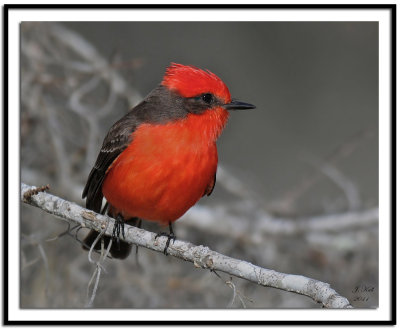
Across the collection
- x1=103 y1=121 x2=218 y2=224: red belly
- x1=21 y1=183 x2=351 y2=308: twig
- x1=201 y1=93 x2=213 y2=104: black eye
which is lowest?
x1=21 y1=183 x2=351 y2=308: twig

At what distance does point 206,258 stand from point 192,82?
94 centimetres

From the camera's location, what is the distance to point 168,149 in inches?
151

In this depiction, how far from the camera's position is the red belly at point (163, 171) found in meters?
3.83

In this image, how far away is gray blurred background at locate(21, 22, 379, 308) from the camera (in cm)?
477

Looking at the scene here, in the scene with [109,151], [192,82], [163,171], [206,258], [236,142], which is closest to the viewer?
[206,258]

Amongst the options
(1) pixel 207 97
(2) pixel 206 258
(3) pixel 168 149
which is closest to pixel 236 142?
(1) pixel 207 97

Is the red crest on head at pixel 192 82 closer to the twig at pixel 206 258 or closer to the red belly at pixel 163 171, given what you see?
the red belly at pixel 163 171

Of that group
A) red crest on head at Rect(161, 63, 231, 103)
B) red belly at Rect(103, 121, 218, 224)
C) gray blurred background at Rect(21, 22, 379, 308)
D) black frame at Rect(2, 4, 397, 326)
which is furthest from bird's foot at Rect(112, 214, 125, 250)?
red crest on head at Rect(161, 63, 231, 103)

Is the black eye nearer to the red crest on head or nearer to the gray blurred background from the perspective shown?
the red crest on head

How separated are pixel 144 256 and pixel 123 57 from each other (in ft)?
4.60

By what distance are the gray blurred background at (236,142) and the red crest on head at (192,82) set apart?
0.62 m
